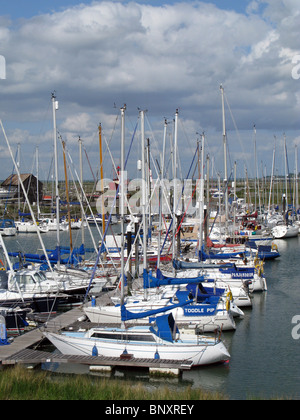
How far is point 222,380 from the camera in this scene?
68.4 ft

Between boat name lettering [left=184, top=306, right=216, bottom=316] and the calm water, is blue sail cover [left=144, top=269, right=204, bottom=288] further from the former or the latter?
the calm water

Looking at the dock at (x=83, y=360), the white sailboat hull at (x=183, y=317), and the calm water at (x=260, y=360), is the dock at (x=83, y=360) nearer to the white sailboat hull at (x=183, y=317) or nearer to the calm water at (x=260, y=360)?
the calm water at (x=260, y=360)

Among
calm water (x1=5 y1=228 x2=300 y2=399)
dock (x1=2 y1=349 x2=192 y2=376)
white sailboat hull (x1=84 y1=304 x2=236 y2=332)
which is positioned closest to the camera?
calm water (x1=5 y1=228 x2=300 y2=399)

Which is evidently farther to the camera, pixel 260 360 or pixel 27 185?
pixel 27 185

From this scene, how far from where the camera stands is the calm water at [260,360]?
66.5 ft

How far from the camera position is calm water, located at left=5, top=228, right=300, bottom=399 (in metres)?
20.3

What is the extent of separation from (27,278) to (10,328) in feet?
19.3

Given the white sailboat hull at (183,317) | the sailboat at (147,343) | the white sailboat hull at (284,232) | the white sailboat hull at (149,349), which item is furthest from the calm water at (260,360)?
the white sailboat hull at (284,232)

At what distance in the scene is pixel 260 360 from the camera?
23.1 metres
